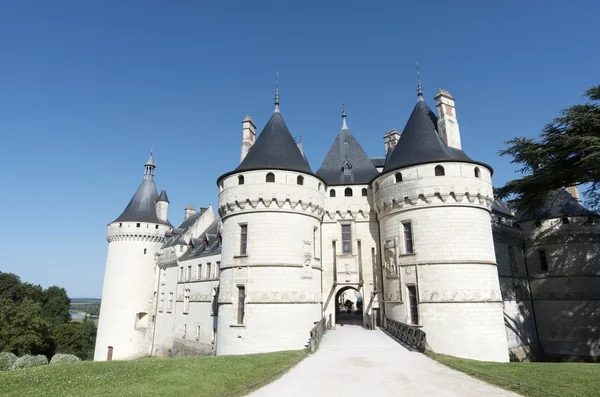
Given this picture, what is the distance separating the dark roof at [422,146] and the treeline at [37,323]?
38888 millimetres

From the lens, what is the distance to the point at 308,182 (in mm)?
19328

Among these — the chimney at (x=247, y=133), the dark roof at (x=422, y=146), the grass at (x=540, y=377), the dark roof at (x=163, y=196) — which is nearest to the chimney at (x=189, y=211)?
the dark roof at (x=163, y=196)

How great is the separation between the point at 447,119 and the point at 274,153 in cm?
982

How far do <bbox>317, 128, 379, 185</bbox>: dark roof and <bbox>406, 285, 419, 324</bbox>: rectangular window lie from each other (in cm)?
738

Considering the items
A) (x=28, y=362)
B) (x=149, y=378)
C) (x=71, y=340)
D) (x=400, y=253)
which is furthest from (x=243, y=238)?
(x=71, y=340)

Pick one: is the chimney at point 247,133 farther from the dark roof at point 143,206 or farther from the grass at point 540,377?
the dark roof at point 143,206

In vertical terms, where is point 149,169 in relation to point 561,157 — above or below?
above

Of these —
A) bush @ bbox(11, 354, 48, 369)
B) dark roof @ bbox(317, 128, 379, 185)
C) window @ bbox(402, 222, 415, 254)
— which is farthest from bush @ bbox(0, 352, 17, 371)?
window @ bbox(402, 222, 415, 254)

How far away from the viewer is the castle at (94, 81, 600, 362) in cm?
1666

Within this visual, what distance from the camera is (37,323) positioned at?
121ft

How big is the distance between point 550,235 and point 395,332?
18492 millimetres

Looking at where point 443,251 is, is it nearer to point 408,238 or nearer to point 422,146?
point 408,238

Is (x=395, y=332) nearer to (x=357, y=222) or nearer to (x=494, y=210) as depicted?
(x=357, y=222)

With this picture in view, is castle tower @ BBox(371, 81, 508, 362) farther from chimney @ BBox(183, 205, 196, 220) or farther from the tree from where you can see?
chimney @ BBox(183, 205, 196, 220)
